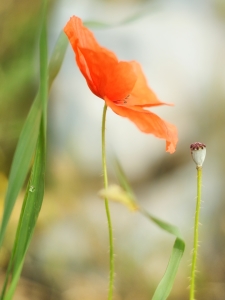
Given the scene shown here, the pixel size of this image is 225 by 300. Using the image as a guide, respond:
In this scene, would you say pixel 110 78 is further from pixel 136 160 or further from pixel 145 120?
pixel 136 160

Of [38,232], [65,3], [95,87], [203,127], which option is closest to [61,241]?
[38,232]

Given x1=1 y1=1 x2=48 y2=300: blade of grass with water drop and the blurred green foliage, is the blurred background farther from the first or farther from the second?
x1=1 y1=1 x2=48 y2=300: blade of grass with water drop

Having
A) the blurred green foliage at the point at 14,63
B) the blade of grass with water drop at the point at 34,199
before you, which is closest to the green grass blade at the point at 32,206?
the blade of grass with water drop at the point at 34,199

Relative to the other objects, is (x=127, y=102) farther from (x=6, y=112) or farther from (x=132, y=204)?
(x=6, y=112)

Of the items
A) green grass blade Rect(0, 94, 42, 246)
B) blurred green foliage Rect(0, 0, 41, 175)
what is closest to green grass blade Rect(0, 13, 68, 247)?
green grass blade Rect(0, 94, 42, 246)

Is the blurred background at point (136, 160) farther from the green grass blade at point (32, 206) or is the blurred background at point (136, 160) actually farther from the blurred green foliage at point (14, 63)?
the green grass blade at point (32, 206)
